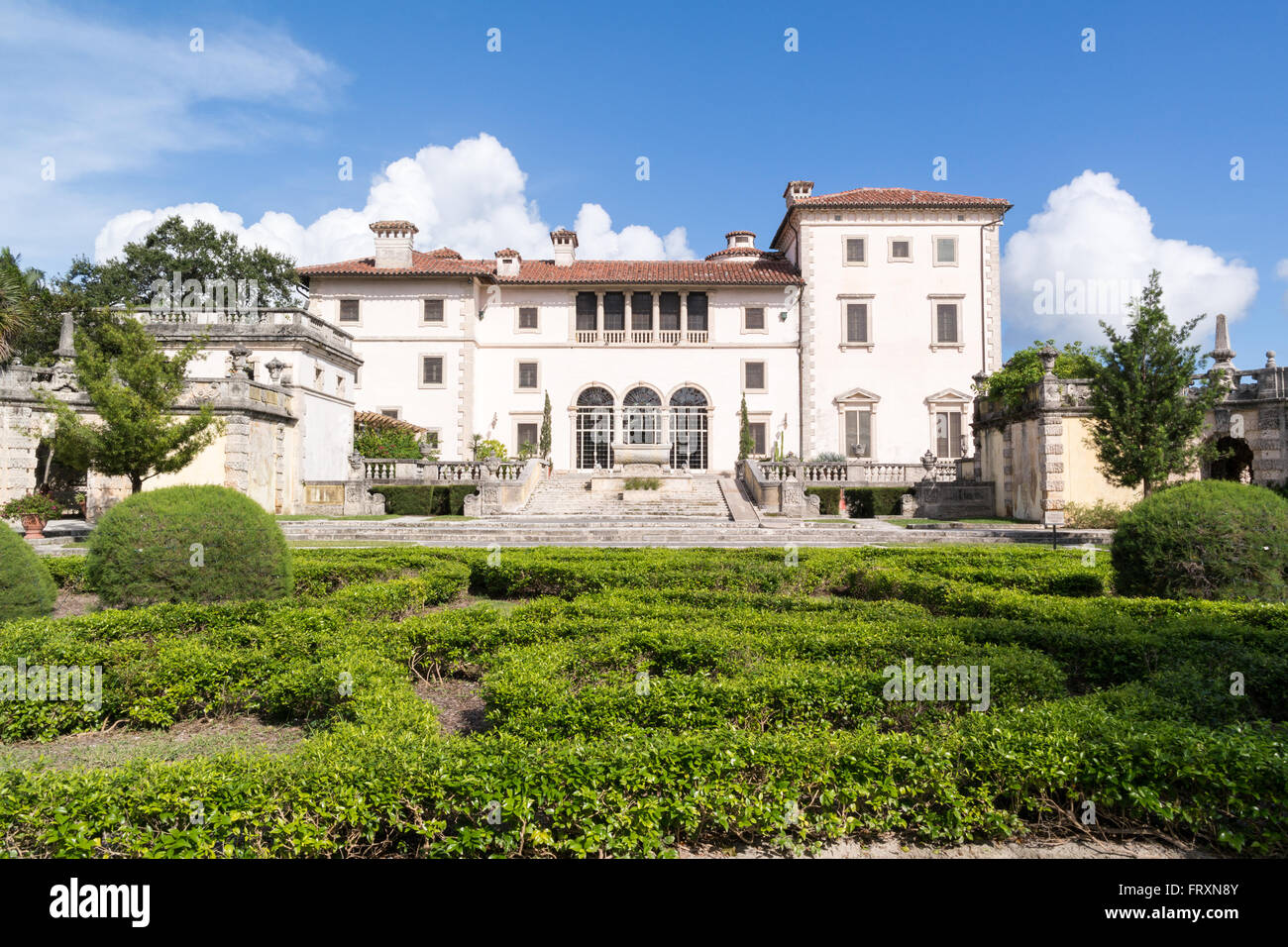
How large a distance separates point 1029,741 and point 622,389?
33993 millimetres

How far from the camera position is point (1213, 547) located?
29.6 feet

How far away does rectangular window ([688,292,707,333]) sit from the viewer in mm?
37844

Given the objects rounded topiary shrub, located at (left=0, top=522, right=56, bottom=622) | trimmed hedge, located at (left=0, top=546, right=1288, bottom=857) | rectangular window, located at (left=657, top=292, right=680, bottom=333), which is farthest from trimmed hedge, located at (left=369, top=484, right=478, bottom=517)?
rounded topiary shrub, located at (left=0, top=522, right=56, bottom=622)

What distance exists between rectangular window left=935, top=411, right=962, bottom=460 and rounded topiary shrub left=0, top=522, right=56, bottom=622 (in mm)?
35290

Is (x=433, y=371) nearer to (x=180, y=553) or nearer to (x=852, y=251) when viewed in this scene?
(x=852, y=251)

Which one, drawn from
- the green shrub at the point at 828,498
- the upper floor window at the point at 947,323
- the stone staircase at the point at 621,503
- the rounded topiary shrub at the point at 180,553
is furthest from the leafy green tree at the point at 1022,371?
the rounded topiary shrub at the point at 180,553

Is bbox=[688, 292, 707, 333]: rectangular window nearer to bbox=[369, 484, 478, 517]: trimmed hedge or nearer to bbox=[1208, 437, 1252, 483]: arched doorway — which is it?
bbox=[369, 484, 478, 517]: trimmed hedge

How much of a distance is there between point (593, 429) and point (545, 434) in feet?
10.3

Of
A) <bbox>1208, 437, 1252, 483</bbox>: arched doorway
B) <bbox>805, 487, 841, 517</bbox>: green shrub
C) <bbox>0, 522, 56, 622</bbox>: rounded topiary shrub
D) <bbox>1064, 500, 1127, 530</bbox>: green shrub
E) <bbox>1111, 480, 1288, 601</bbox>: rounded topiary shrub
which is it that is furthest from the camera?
<bbox>805, 487, 841, 517</bbox>: green shrub

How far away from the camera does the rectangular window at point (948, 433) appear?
3638cm

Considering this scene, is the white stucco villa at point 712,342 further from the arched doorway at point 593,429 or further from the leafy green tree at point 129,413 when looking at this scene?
the leafy green tree at point 129,413

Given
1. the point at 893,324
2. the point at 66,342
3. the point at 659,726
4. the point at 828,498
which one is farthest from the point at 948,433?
the point at 66,342
